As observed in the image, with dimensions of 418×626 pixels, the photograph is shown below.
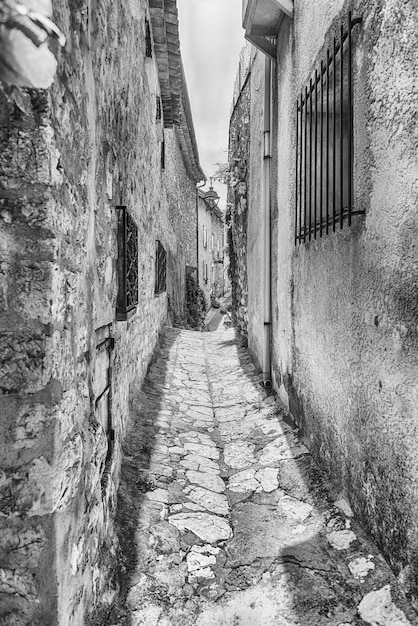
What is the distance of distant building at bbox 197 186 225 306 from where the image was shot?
694 inches

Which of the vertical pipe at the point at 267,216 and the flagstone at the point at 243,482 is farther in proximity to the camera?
the vertical pipe at the point at 267,216

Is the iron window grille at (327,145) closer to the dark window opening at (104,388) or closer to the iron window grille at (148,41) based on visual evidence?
the dark window opening at (104,388)

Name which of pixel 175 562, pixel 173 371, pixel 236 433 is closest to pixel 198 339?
pixel 173 371

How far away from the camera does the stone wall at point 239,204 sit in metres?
6.73

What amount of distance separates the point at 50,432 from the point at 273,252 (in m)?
3.66

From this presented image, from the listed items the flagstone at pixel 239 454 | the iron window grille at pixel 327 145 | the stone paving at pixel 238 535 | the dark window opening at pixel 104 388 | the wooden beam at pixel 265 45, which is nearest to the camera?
the stone paving at pixel 238 535

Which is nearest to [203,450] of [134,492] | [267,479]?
[267,479]

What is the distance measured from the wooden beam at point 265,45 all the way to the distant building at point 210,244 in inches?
478

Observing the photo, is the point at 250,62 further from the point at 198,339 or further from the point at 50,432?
the point at 50,432

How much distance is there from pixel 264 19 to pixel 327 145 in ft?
7.76

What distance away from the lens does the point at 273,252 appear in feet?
15.4

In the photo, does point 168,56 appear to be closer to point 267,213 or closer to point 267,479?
point 267,213

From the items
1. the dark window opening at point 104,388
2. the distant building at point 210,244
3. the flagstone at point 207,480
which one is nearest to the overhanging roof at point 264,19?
the dark window opening at point 104,388

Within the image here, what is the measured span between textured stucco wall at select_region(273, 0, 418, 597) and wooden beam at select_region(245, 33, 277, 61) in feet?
4.73
